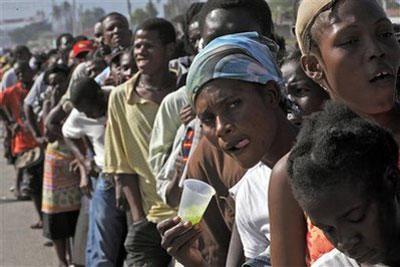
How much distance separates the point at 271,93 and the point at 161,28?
2.72 metres

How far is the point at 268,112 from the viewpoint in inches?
107

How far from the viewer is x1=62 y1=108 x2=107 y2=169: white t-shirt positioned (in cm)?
Result: 630

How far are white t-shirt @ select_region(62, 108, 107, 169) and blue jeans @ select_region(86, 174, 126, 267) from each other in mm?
282

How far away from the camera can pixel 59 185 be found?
7.62 m

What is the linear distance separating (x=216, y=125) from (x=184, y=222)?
0.34m

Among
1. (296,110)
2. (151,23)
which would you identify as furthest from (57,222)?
(296,110)

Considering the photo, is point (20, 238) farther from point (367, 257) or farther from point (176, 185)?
point (367, 257)

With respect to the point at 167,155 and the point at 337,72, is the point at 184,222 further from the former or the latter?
the point at 167,155

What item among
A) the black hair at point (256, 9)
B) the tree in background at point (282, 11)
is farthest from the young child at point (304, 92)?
the tree in background at point (282, 11)

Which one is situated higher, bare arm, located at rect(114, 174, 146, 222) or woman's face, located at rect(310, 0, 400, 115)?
woman's face, located at rect(310, 0, 400, 115)

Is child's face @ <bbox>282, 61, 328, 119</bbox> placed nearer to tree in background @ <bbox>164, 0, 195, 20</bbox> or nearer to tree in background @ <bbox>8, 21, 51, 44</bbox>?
tree in background @ <bbox>164, 0, 195, 20</bbox>

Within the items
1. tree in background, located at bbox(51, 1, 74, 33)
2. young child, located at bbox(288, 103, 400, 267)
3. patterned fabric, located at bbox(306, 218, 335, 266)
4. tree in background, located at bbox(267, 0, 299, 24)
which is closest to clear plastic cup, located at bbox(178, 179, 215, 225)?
patterned fabric, located at bbox(306, 218, 335, 266)

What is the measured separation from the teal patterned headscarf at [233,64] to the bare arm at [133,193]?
8.54ft

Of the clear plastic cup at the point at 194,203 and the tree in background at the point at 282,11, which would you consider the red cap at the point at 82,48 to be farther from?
the clear plastic cup at the point at 194,203
